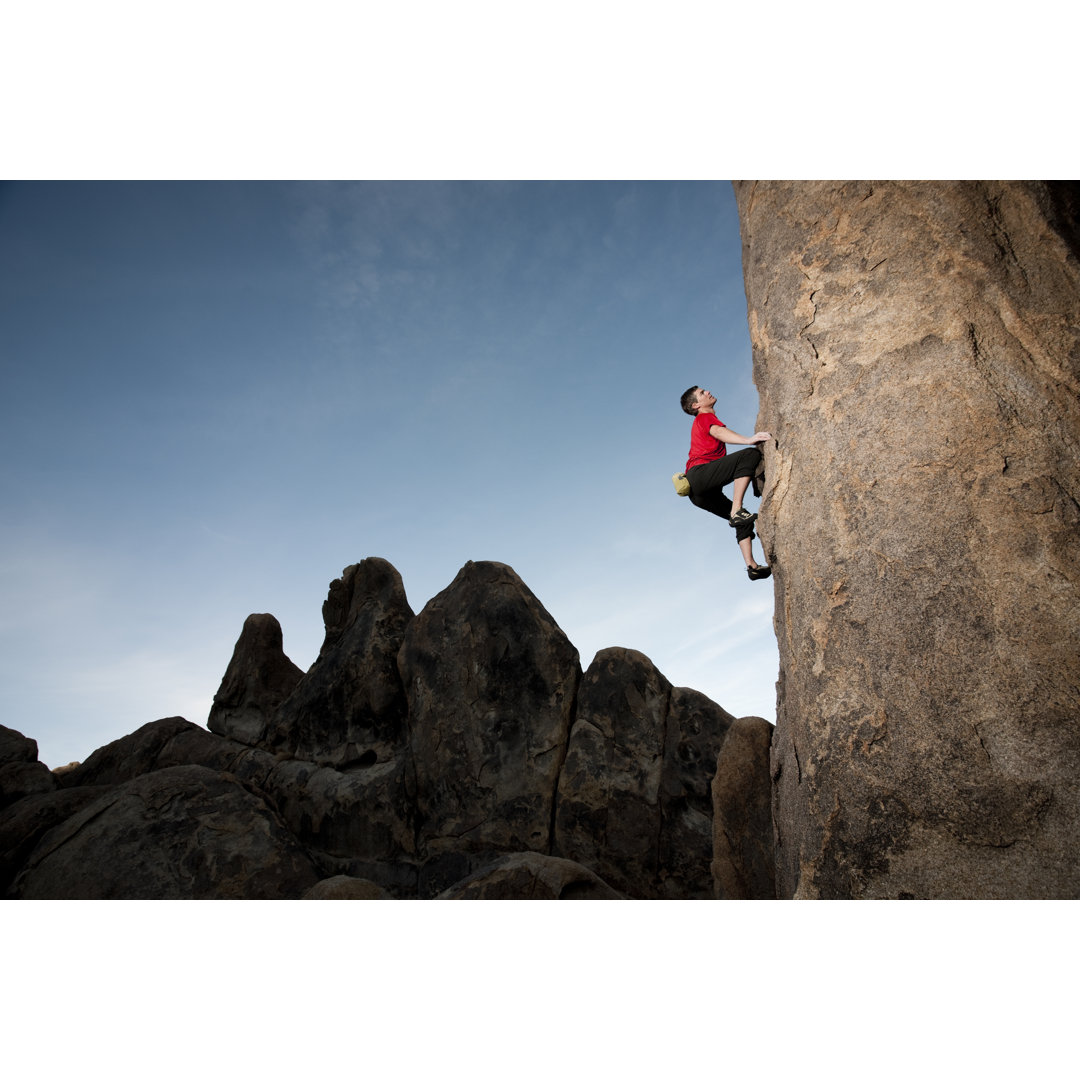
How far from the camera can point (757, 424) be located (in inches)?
124

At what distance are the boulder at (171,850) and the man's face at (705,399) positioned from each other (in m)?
4.98

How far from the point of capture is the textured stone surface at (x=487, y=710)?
718 centimetres

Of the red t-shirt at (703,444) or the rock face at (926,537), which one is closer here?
the rock face at (926,537)

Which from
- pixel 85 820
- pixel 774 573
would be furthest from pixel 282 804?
pixel 774 573

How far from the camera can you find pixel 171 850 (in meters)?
5.32

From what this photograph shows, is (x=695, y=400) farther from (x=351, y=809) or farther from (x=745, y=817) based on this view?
(x=351, y=809)

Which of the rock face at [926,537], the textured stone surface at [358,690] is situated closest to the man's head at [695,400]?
the rock face at [926,537]

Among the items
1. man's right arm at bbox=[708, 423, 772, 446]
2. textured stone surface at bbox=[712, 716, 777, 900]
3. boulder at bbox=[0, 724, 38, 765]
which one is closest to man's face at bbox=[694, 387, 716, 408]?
man's right arm at bbox=[708, 423, 772, 446]

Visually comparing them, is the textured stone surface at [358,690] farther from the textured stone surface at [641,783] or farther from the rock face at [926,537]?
the rock face at [926,537]

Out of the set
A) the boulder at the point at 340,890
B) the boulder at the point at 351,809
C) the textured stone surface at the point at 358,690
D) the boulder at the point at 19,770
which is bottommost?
the boulder at the point at 340,890

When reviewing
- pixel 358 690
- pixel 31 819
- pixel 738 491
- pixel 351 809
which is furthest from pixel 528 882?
pixel 31 819

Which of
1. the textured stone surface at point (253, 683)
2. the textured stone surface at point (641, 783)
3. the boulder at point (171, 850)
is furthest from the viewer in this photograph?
the textured stone surface at point (253, 683)

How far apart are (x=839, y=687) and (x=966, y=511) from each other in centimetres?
71

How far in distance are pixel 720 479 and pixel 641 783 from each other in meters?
4.42
